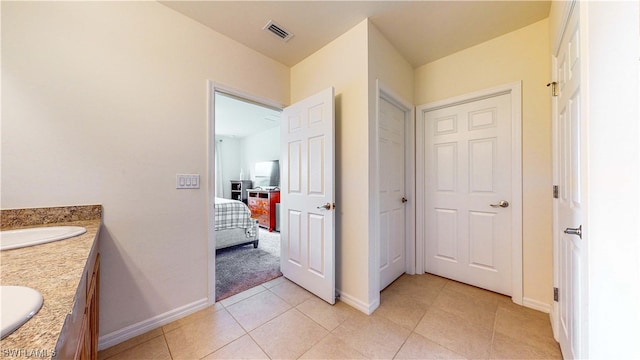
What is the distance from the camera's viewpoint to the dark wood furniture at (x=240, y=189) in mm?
6035

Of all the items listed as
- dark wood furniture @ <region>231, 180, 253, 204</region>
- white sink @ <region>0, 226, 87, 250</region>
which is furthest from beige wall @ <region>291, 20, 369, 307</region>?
dark wood furniture @ <region>231, 180, 253, 204</region>

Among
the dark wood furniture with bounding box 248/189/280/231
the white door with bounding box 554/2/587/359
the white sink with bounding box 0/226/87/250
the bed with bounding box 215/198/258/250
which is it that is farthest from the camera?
the dark wood furniture with bounding box 248/189/280/231

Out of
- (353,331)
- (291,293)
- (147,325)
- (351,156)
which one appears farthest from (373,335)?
(147,325)

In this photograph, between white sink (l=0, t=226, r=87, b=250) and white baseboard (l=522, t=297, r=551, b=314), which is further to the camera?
white baseboard (l=522, t=297, r=551, b=314)

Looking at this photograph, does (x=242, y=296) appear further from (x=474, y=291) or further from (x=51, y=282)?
(x=474, y=291)

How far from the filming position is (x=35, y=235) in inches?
41.6

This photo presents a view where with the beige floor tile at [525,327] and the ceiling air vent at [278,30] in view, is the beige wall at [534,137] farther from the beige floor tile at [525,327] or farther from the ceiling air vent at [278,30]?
the ceiling air vent at [278,30]

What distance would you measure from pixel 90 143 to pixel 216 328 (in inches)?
60.3

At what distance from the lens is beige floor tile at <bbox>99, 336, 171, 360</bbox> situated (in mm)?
1347

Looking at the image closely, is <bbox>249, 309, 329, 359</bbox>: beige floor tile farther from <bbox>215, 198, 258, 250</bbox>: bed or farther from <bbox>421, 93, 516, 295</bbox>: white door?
<bbox>215, 198, 258, 250</bbox>: bed

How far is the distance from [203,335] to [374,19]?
2.77 metres

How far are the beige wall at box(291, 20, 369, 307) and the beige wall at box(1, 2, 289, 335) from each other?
3.42 feet

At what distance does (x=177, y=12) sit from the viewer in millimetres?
1725

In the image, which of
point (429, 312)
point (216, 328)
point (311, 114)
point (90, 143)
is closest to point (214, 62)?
point (311, 114)
